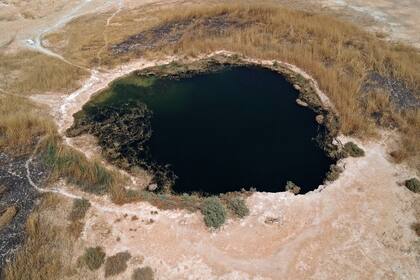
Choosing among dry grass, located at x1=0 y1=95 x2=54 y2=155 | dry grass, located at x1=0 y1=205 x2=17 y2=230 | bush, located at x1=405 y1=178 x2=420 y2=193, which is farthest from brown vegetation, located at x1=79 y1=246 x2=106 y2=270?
bush, located at x1=405 y1=178 x2=420 y2=193

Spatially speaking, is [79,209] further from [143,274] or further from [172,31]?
[172,31]

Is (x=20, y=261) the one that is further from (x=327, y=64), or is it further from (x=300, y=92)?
(x=327, y=64)

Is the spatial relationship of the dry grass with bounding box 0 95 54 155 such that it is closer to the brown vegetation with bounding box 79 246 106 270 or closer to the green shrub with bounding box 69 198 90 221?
the green shrub with bounding box 69 198 90 221

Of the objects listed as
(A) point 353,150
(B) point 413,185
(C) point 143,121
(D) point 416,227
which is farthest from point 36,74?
(D) point 416,227

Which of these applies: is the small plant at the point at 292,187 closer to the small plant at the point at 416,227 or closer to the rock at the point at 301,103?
the small plant at the point at 416,227

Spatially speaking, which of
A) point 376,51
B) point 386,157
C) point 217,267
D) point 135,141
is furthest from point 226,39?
point 217,267

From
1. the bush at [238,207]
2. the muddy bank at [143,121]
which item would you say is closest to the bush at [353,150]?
the muddy bank at [143,121]

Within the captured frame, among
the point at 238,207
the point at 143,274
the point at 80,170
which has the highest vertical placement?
the point at 80,170
